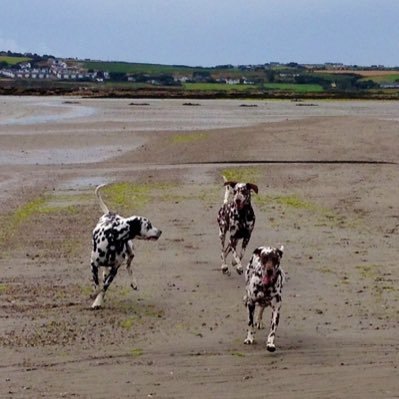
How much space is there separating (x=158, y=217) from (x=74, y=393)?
10.8 meters

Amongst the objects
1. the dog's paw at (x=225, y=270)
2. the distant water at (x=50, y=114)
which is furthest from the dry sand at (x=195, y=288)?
the distant water at (x=50, y=114)

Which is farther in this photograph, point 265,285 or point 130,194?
point 130,194

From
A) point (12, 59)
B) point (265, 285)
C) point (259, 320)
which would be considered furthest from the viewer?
point (12, 59)

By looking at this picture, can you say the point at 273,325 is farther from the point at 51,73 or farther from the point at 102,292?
the point at 51,73

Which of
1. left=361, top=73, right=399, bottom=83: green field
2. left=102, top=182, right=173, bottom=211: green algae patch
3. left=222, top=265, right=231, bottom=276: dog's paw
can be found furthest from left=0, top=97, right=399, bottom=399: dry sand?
left=361, top=73, right=399, bottom=83: green field

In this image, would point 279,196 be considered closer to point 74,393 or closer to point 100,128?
point 74,393

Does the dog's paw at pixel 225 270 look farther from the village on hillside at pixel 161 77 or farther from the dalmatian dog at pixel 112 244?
the village on hillside at pixel 161 77

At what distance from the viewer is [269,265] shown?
36.8ft

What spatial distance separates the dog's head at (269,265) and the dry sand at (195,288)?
71cm

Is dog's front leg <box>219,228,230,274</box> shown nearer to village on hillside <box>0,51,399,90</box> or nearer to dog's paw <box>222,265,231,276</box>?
dog's paw <box>222,265,231,276</box>

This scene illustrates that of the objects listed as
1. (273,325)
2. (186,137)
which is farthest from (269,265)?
(186,137)

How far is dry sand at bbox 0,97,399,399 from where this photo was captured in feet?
33.7

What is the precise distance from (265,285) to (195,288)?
3.00 m

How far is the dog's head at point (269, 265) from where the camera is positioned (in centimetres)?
1121
